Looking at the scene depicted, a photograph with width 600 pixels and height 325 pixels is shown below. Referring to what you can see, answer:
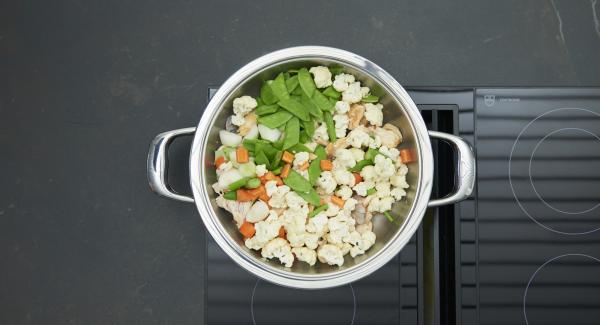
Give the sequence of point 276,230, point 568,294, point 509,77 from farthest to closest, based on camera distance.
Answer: point 509,77 < point 568,294 < point 276,230

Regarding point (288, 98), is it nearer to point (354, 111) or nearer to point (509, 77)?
point (354, 111)

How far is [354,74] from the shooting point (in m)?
0.84

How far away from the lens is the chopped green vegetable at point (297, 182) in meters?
0.82

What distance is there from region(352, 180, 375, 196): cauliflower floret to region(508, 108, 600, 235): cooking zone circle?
0.32 meters

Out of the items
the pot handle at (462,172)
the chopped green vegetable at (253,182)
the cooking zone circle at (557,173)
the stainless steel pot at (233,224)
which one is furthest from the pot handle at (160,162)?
the cooking zone circle at (557,173)

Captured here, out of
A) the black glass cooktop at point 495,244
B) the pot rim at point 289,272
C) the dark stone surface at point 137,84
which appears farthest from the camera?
the dark stone surface at point 137,84

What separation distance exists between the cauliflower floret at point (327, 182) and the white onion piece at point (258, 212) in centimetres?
10

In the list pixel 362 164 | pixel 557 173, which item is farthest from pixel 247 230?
pixel 557 173

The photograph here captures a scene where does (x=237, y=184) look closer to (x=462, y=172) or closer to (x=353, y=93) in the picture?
(x=353, y=93)

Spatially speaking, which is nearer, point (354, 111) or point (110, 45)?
point (354, 111)

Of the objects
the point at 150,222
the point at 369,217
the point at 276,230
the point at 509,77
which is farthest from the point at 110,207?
the point at 509,77

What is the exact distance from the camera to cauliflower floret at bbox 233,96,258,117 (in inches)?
32.3

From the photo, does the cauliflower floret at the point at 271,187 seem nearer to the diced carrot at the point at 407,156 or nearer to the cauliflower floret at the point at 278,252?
the cauliflower floret at the point at 278,252

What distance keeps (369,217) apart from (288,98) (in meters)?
0.26
